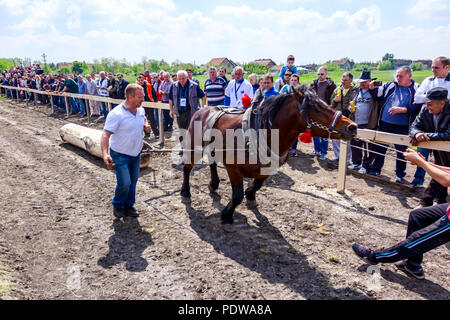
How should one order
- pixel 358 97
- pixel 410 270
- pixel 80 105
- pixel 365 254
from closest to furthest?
1. pixel 410 270
2. pixel 365 254
3. pixel 358 97
4. pixel 80 105

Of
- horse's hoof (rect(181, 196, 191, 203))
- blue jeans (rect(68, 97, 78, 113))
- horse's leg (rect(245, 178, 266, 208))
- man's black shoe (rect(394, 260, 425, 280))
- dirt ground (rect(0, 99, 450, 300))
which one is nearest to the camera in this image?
dirt ground (rect(0, 99, 450, 300))

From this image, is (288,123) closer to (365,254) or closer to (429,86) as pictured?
(365,254)

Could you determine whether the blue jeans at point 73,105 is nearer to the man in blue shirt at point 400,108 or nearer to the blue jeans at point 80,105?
the blue jeans at point 80,105

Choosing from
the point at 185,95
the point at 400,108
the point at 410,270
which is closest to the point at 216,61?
Result: the point at 185,95

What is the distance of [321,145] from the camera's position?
7.68 metres

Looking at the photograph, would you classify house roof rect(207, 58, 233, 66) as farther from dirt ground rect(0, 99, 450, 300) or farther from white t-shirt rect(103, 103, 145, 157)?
white t-shirt rect(103, 103, 145, 157)

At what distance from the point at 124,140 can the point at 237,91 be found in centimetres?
344

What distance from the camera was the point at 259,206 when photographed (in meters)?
5.12

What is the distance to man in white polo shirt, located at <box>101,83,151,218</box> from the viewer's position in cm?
427

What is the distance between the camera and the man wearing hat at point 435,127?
13.5 feet

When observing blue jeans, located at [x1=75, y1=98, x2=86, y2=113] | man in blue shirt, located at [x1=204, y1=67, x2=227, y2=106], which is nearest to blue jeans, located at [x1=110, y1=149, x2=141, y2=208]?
man in blue shirt, located at [x1=204, y1=67, x2=227, y2=106]

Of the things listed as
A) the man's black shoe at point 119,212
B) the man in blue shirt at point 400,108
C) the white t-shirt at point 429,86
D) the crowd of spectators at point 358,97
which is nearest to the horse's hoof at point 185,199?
the man's black shoe at point 119,212

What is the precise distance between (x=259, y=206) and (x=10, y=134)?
972 cm

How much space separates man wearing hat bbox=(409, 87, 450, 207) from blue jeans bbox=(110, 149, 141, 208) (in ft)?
14.2
